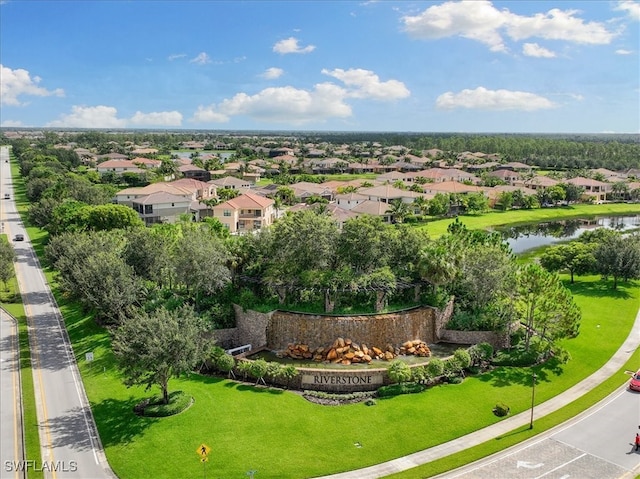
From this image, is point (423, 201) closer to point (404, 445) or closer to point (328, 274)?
point (328, 274)

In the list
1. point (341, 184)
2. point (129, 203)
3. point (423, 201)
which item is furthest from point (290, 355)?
point (341, 184)

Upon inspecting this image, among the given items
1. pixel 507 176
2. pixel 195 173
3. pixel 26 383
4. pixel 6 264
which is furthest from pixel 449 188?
pixel 26 383

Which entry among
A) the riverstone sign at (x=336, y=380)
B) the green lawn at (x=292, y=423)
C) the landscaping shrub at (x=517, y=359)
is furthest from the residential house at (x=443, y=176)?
the riverstone sign at (x=336, y=380)

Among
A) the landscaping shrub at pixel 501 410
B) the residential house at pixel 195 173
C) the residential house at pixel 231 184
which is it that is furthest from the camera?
the residential house at pixel 195 173

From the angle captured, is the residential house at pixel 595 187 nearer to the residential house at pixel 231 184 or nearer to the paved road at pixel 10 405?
the residential house at pixel 231 184

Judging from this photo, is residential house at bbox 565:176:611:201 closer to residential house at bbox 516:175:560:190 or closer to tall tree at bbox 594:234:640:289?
residential house at bbox 516:175:560:190

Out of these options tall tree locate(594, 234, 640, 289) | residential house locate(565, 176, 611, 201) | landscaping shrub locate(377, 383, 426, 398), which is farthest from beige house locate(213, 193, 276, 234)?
residential house locate(565, 176, 611, 201)

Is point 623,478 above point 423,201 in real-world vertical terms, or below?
below
